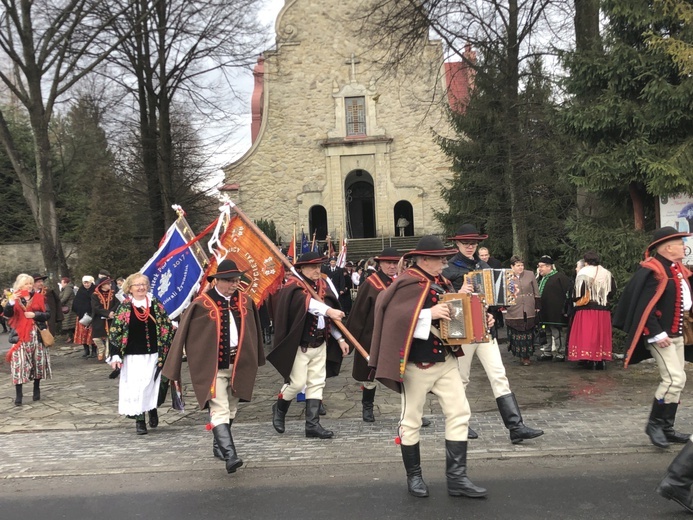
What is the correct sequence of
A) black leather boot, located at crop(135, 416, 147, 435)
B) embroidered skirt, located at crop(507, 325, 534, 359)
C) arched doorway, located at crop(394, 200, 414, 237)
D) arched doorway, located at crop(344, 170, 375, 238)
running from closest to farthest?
black leather boot, located at crop(135, 416, 147, 435) → embroidered skirt, located at crop(507, 325, 534, 359) → arched doorway, located at crop(394, 200, 414, 237) → arched doorway, located at crop(344, 170, 375, 238)

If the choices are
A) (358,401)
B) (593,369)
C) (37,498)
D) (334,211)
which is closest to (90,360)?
(358,401)

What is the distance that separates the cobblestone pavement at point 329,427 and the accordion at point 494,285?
4.60 ft

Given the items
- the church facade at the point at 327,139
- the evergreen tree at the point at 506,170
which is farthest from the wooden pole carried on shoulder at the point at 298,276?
the church facade at the point at 327,139

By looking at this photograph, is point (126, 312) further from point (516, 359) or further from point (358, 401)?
point (516, 359)

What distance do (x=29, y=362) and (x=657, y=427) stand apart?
8.36 metres

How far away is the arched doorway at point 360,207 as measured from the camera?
121 ft

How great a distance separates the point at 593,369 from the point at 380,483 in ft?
19.3

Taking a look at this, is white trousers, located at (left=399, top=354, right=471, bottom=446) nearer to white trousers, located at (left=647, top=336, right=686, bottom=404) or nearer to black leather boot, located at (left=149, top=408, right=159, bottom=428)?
white trousers, located at (left=647, top=336, right=686, bottom=404)

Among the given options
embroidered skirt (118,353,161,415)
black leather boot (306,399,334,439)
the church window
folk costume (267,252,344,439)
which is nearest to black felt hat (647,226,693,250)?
folk costume (267,252,344,439)

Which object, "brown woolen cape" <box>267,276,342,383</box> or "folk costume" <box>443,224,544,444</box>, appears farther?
"brown woolen cape" <box>267,276,342,383</box>

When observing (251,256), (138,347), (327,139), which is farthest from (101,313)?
(327,139)

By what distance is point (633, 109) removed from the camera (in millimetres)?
9609

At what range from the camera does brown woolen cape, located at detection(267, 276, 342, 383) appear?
21.8 feet

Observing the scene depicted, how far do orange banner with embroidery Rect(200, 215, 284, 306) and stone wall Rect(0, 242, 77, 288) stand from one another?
24086mm
